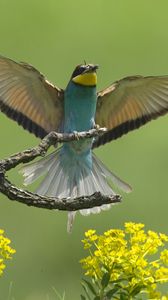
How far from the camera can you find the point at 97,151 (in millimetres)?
3402

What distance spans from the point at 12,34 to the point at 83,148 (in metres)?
1.68

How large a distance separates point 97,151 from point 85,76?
96 cm

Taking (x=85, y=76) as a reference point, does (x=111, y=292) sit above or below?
below

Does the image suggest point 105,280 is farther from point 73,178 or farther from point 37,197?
point 73,178

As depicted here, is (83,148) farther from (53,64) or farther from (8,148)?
(53,64)

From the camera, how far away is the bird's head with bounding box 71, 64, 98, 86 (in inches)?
96.5

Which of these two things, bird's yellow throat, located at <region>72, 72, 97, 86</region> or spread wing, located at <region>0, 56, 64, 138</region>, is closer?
spread wing, located at <region>0, 56, 64, 138</region>

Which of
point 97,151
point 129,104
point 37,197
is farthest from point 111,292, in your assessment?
point 97,151

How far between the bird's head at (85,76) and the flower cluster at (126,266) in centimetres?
67

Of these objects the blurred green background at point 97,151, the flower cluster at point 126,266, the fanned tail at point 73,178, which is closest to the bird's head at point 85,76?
the fanned tail at point 73,178

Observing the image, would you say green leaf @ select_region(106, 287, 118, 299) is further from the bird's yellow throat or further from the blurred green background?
the bird's yellow throat

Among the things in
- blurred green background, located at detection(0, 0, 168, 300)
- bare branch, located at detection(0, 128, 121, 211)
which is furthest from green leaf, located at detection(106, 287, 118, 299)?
blurred green background, located at detection(0, 0, 168, 300)

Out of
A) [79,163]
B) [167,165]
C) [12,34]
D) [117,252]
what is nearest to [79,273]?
[79,163]

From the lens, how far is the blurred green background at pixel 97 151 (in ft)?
9.34
